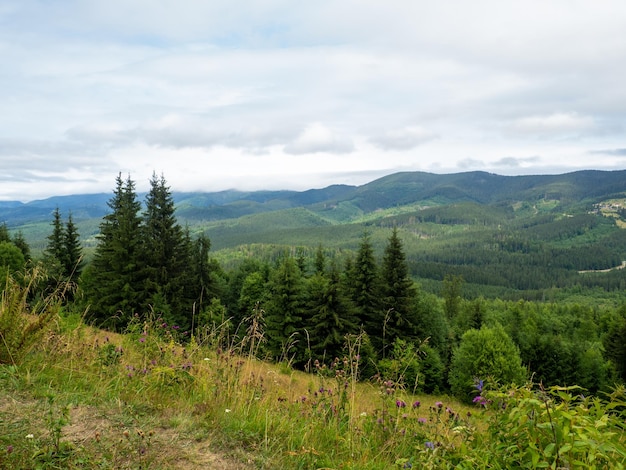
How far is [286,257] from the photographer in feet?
92.1

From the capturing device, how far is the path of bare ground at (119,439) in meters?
2.83

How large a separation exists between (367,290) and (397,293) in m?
2.39

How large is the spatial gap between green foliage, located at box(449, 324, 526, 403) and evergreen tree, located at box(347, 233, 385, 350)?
280 inches

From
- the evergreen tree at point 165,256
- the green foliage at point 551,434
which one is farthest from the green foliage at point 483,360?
the green foliage at point 551,434

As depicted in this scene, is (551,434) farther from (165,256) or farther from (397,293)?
(165,256)

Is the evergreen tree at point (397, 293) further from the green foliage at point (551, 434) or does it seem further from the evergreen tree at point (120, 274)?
the green foliage at point (551, 434)

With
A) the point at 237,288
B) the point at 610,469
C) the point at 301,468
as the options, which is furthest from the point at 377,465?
the point at 237,288

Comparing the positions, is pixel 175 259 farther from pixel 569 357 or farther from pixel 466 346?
pixel 569 357

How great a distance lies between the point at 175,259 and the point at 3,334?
2506 centimetres

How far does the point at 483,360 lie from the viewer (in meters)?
27.2

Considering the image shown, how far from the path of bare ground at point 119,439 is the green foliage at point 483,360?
90.4 ft

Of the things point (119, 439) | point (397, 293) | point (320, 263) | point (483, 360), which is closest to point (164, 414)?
point (119, 439)

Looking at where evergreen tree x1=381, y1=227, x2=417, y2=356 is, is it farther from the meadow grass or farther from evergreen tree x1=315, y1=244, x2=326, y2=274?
the meadow grass

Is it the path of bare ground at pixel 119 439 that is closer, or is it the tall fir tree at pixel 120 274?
the path of bare ground at pixel 119 439
